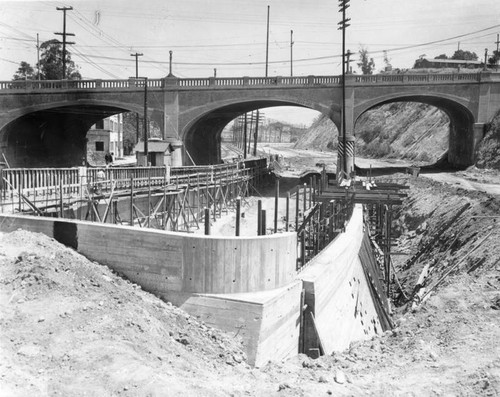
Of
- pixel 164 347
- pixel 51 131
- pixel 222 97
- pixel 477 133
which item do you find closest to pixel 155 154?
pixel 222 97

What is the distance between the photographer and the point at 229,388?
8.28 metres

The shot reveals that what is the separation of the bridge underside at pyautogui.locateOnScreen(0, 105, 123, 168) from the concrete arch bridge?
0.17 metres

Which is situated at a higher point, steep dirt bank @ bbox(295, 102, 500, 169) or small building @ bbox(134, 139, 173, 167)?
steep dirt bank @ bbox(295, 102, 500, 169)

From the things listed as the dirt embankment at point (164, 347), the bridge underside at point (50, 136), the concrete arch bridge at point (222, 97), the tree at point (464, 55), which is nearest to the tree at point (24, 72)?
the bridge underside at point (50, 136)

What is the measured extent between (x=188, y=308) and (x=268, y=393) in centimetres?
326

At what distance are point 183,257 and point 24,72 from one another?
64884 millimetres

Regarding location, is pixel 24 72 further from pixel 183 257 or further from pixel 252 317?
pixel 252 317

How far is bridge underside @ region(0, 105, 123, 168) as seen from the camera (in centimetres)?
4478

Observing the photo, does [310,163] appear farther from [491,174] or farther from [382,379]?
[382,379]

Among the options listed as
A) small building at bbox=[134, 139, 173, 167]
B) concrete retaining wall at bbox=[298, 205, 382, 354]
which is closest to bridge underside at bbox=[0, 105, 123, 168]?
small building at bbox=[134, 139, 173, 167]

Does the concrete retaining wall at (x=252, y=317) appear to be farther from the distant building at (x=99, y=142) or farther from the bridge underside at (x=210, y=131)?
the distant building at (x=99, y=142)

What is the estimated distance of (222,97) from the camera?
4116cm

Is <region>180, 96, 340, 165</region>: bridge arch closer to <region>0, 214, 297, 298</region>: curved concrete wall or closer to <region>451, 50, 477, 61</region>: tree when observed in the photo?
<region>0, 214, 297, 298</region>: curved concrete wall

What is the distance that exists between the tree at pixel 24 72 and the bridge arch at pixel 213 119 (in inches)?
1139
